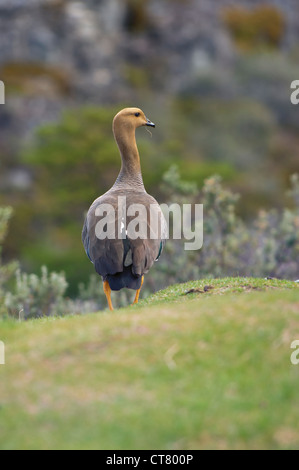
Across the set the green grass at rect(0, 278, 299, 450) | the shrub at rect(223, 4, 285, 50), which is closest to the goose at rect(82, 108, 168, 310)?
the green grass at rect(0, 278, 299, 450)

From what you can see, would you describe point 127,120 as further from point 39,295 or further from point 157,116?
point 157,116

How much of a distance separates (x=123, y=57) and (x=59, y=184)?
31.9 m

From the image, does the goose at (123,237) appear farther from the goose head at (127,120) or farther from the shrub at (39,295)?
the shrub at (39,295)

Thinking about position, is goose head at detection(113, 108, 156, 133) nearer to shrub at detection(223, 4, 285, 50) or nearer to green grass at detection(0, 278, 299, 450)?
green grass at detection(0, 278, 299, 450)

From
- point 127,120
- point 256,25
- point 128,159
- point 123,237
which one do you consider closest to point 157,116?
point 256,25

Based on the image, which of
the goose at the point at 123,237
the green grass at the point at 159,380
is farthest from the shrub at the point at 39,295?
the green grass at the point at 159,380

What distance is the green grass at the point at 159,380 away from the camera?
6.19 meters

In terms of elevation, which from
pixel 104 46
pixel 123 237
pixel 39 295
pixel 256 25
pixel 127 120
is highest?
pixel 256 25

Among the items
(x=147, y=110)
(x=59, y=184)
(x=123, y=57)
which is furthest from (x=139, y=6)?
(x=59, y=184)

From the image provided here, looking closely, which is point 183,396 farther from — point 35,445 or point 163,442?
point 35,445

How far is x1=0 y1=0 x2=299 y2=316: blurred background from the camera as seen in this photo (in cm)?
2934

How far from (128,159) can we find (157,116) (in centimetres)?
4384

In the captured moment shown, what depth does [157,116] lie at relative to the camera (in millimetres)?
56062

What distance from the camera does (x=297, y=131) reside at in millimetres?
59312
